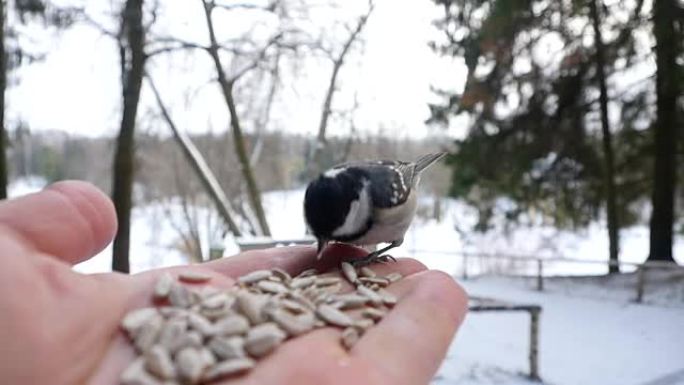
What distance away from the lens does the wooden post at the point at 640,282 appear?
261 cm

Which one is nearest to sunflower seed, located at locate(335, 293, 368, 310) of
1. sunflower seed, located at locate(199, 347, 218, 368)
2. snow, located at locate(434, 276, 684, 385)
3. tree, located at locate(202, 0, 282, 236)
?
sunflower seed, located at locate(199, 347, 218, 368)

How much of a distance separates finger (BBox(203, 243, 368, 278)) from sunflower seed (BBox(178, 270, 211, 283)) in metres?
0.08

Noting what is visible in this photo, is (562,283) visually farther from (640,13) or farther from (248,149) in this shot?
(248,149)

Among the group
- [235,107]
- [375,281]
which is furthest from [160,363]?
[235,107]

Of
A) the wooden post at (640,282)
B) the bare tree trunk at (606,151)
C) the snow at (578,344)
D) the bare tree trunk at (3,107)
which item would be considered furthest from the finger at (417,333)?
the bare tree trunk at (606,151)

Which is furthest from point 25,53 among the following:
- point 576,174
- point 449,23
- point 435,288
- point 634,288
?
point 576,174

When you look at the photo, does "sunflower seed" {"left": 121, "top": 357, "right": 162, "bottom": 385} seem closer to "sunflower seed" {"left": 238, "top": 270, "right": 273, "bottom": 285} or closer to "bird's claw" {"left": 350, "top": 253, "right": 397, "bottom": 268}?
"sunflower seed" {"left": 238, "top": 270, "right": 273, "bottom": 285}

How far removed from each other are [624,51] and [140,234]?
112 inches

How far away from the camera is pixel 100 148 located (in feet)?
10.8

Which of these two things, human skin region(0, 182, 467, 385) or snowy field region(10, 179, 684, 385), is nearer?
human skin region(0, 182, 467, 385)

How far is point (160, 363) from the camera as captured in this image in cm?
68

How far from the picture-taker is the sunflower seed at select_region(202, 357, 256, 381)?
0.68 meters

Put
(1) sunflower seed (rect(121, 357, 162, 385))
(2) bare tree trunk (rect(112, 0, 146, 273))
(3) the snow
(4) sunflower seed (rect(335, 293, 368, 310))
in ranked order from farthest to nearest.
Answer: (2) bare tree trunk (rect(112, 0, 146, 273)) → (3) the snow → (4) sunflower seed (rect(335, 293, 368, 310)) → (1) sunflower seed (rect(121, 357, 162, 385))

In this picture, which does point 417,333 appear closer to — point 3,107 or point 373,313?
point 373,313
